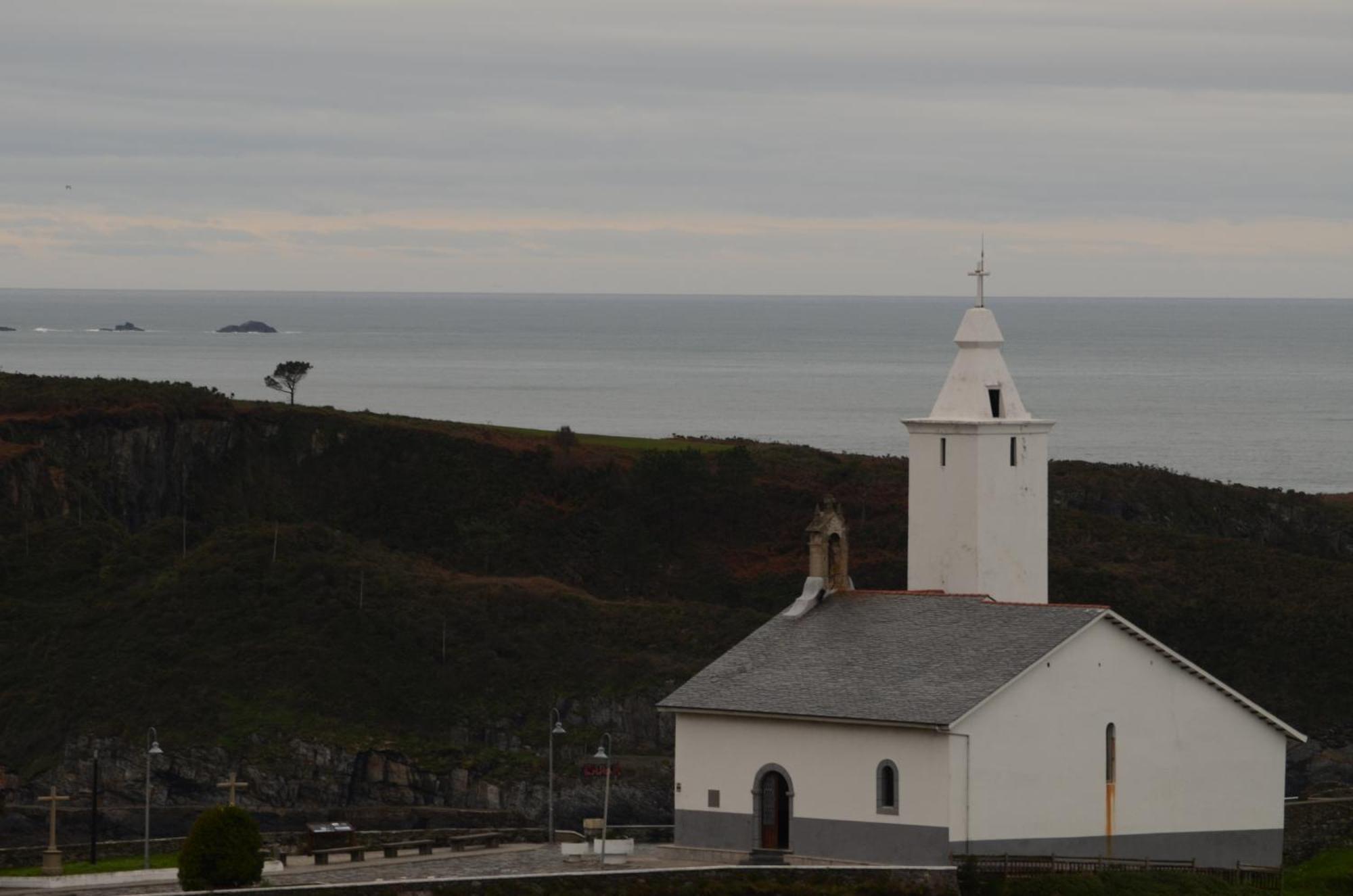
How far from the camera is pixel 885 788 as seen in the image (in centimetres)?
4219

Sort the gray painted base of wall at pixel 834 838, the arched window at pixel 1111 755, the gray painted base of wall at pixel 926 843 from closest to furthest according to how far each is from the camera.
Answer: the gray painted base of wall at pixel 834 838 → the gray painted base of wall at pixel 926 843 → the arched window at pixel 1111 755

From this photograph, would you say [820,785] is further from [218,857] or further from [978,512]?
[218,857]

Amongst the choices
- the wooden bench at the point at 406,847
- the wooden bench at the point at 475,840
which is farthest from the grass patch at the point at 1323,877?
the wooden bench at the point at 406,847

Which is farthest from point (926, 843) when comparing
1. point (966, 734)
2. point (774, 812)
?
point (774, 812)

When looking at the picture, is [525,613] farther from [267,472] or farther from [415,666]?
[267,472]

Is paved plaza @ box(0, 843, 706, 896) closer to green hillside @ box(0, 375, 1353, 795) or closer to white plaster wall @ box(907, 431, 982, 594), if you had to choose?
white plaster wall @ box(907, 431, 982, 594)

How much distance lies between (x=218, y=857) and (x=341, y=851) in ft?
18.5

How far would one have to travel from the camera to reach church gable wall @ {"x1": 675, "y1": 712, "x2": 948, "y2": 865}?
4150cm

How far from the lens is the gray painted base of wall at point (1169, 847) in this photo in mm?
42000

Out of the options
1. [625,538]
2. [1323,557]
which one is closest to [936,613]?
[625,538]

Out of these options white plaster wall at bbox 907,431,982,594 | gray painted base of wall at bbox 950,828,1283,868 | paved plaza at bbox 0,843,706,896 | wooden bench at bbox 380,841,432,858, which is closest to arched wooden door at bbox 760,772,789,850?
paved plaza at bbox 0,843,706,896

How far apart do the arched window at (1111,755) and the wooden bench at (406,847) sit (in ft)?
39.3

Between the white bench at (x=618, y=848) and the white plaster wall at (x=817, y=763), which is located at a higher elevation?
the white plaster wall at (x=817, y=763)

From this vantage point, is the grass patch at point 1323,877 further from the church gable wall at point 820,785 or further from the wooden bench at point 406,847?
the wooden bench at point 406,847
